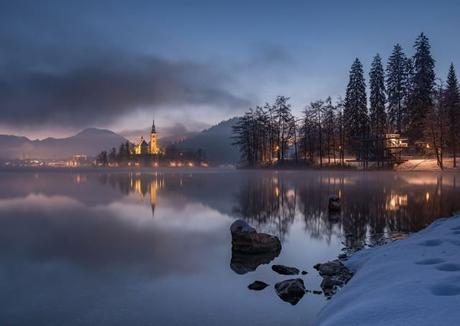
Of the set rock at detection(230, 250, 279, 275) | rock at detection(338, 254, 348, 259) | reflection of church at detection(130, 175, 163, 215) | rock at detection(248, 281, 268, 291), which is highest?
reflection of church at detection(130, 175, 163, 215)

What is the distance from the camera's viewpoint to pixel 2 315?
6.57m

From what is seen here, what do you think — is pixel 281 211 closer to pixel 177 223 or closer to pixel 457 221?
pixel 177 223

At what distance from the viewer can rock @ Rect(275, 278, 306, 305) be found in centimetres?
741

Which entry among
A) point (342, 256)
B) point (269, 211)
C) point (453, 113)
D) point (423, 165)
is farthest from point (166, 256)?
point (453, 113)

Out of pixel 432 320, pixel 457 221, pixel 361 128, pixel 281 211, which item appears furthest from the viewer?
pixel 361 128

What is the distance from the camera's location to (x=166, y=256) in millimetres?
10953

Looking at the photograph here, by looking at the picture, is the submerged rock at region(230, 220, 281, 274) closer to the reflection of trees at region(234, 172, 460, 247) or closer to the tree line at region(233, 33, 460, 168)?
the reflection of trees at region(234, 172, 460, 247)

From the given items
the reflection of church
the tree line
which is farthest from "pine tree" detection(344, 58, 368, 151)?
the reflection of church

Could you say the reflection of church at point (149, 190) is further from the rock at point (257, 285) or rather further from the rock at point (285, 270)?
the rock at point (257, 285)

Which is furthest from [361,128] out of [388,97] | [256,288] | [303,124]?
[256,288]

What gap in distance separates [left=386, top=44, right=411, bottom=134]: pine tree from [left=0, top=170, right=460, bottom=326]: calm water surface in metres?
52.4

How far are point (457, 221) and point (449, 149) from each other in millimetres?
53163

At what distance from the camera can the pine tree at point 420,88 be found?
62156mm

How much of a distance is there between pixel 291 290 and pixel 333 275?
64.9 inches
